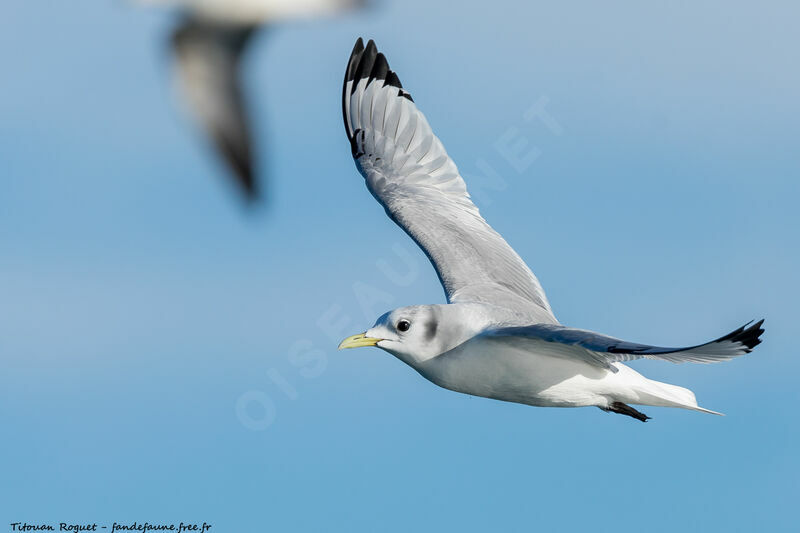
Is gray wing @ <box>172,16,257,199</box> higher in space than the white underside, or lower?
higher

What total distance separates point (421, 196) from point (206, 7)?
4651 millimetres

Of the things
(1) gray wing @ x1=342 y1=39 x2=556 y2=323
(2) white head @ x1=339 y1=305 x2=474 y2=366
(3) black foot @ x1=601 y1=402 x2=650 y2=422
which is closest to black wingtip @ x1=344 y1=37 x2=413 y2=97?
(1) gray wing @ x1=342 y1=39 x2=556 y2=323

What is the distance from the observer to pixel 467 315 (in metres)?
8.97

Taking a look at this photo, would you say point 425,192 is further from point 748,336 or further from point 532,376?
point 748,336

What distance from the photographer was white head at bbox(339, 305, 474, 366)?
347 inches

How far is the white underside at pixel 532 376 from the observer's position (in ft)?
28.3

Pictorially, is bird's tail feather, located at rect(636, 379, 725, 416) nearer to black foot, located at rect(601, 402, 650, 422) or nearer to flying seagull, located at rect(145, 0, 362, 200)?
black foot, located at rect(601, 402, 650, 422)

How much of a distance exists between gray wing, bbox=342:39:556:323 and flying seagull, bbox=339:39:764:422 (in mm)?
12

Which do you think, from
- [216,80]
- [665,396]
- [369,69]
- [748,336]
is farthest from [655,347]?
[369,69]

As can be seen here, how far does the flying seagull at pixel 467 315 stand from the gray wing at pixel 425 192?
12 millimetres

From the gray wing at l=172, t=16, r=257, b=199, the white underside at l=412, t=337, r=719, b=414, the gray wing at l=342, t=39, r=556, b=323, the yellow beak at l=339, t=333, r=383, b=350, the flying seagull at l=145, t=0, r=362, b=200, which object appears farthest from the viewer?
the gray wing at l=342, t=39, r=556, b=323

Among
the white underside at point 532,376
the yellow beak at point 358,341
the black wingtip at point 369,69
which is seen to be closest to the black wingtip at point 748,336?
the white underside at point 532,376

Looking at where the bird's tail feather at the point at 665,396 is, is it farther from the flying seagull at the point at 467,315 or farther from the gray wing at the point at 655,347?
the gray wing at the point at 655,347

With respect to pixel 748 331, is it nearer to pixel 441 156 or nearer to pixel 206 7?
pixel 206 7
